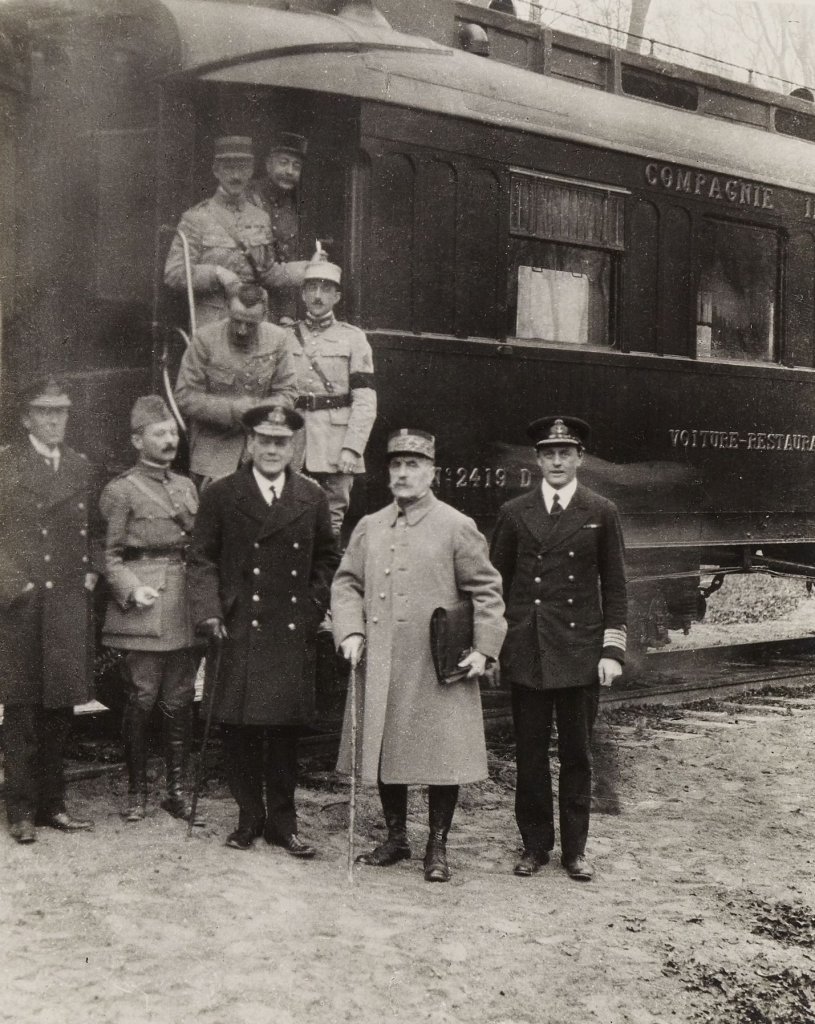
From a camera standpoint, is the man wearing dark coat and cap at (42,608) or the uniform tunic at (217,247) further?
the uniform tunic at (217,247)

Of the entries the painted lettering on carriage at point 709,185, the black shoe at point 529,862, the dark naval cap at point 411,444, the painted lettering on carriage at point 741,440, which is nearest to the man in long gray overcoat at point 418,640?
the dark naval cap at point 411,444

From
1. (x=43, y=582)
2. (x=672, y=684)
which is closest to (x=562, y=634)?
(x=43, y=582)

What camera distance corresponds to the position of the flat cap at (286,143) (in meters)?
6.19

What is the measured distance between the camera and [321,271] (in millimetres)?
6125

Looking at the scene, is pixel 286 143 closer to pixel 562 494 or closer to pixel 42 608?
pixel 562 494

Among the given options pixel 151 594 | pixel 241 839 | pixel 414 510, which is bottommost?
pixel 241 839

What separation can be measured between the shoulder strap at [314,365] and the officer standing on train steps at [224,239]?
29 centimetres

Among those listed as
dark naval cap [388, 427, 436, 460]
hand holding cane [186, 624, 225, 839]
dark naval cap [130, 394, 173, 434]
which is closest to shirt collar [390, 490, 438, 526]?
dark naval cap [388, 427, 436, 460]

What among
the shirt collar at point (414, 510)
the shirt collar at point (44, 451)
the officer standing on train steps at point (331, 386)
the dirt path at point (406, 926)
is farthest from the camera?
the officer standing on train steps at point (331, 386)

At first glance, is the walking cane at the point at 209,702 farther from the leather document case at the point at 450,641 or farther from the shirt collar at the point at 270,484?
the leather document case at the point at 450,641

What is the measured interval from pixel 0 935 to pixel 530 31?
20.5 feet

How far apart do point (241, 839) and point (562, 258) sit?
3.82m

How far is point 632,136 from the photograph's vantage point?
776cm

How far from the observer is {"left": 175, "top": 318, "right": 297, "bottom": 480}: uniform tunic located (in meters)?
5.93
